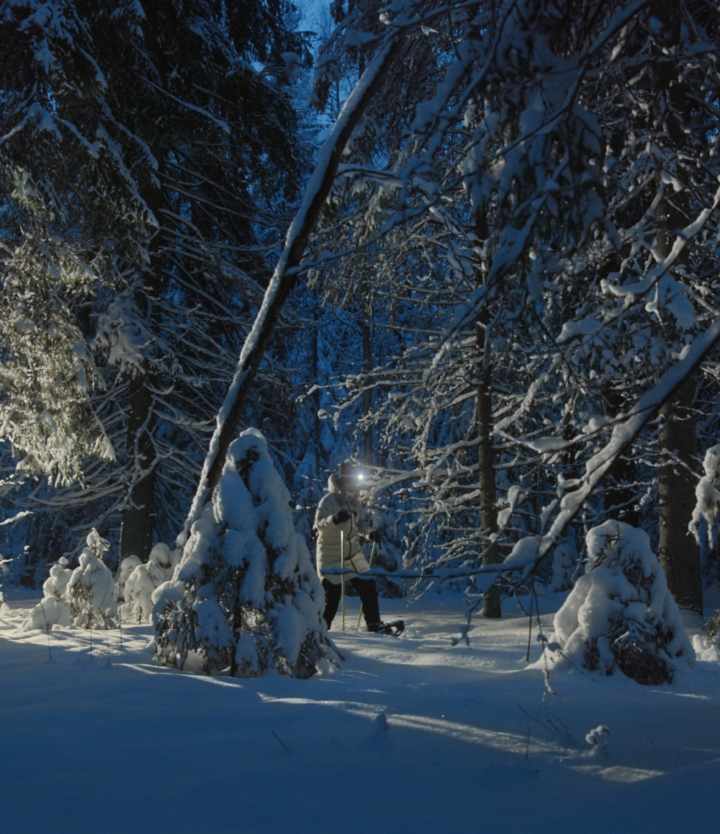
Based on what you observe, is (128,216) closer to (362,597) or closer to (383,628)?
(362,597)

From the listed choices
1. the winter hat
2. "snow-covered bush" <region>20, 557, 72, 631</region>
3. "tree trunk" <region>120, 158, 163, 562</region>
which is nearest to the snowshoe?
the winter hat

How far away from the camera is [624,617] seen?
14.8 feet

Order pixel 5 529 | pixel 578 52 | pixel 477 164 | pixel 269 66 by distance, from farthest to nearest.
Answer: pixel 5 529, pixel 269 66, pixel 578 52, pixel 477 164

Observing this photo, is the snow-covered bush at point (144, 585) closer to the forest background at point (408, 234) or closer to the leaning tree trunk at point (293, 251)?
the forest background at point (408, 234)

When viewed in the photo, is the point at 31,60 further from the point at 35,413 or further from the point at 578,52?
the point at 578,52

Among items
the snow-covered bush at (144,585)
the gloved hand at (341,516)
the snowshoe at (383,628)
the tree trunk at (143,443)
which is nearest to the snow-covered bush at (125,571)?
the snow-covered bush at (144,585)

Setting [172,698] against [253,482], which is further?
[253,482]

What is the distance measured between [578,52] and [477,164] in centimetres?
74

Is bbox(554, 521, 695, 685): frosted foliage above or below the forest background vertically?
below

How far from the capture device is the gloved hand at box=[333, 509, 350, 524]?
7179 millimetres

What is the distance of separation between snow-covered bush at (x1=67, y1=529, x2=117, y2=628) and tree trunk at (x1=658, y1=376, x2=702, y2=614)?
6.35 meters

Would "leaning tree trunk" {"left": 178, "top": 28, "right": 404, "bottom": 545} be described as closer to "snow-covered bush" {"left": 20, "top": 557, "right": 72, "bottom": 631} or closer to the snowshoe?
the snowshoe

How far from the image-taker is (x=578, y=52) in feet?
9.17

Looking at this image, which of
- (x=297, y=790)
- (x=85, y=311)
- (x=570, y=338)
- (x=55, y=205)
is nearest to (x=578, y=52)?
(x=570, y=338)
